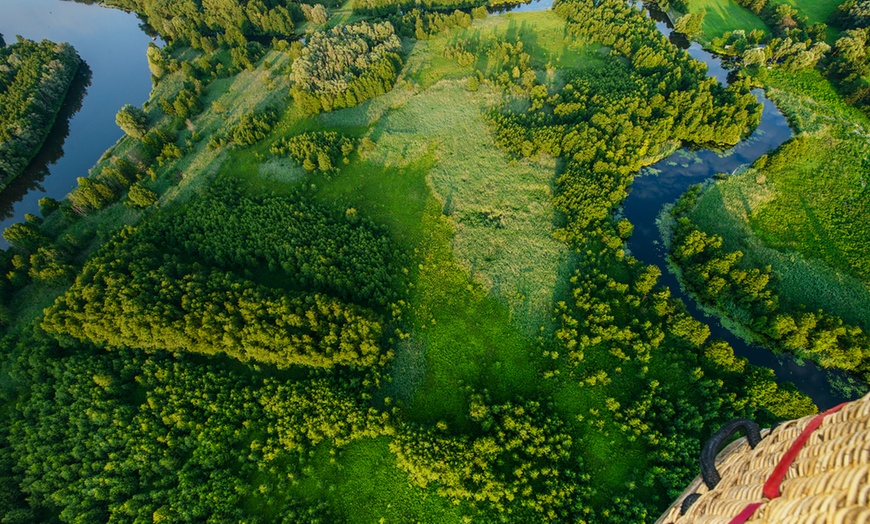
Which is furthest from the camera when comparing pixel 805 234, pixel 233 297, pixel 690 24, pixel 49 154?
pixel 690 24

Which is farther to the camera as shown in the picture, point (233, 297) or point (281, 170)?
point (281, 170)

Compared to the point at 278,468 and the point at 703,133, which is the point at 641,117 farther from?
the point at 278,468

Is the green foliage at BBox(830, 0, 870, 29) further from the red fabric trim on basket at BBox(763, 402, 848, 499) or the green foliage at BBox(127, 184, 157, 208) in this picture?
the green foliage at BBox(127, 184, 157, 208)

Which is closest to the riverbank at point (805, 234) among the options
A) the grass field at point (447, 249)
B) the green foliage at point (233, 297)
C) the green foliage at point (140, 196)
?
the grass field at point (447, 249)

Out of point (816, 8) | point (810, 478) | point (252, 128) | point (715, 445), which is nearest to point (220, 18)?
point (252, 128)

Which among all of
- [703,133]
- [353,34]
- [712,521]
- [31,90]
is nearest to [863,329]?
[703,133]

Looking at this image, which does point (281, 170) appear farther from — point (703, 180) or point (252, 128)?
point (703, 180)

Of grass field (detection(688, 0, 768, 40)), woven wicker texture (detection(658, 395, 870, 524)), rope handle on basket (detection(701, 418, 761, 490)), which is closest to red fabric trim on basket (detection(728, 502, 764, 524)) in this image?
woven wicker texture (detection(658, 395, 870, 524))
